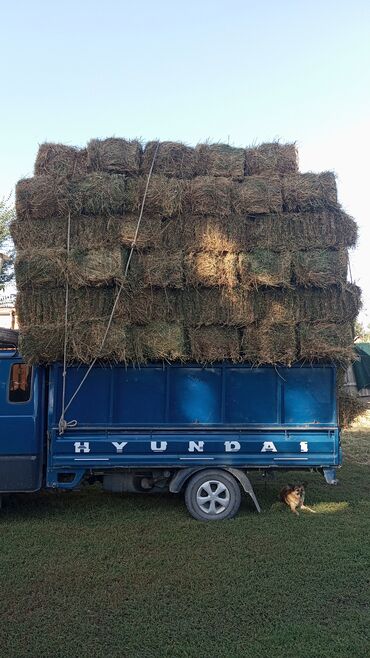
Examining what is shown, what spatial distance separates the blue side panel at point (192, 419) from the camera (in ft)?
21.5

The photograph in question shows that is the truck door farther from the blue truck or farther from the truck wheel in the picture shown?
the truck wheel

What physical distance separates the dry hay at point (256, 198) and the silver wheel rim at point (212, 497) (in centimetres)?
322

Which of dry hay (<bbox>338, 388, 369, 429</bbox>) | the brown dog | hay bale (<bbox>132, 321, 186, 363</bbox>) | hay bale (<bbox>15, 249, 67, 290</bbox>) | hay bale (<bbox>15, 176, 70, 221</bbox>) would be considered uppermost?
hay bale (<bbox>15, 176, 70, 221</bbox>)

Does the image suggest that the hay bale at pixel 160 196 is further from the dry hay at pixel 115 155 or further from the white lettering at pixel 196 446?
the white lettering at pixel 196 446

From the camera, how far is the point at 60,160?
277 inches

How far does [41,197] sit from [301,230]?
308cm

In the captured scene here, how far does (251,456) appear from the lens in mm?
6633

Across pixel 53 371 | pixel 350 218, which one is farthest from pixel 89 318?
pixel 350 218

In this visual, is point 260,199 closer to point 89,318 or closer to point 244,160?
point 244,160

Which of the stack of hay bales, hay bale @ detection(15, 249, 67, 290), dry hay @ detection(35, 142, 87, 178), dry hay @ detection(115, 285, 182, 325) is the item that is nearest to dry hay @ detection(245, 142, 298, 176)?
the stack of hay bales

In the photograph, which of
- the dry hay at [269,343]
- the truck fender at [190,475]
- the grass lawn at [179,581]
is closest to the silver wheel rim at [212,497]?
the truck fender at [190,475]

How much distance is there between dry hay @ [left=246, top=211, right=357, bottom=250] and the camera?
681 centimetres

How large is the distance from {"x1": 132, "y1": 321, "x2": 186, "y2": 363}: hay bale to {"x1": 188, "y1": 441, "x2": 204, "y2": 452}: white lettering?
973 mm

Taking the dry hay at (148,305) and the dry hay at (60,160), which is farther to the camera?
the dry hay at (60,160)
